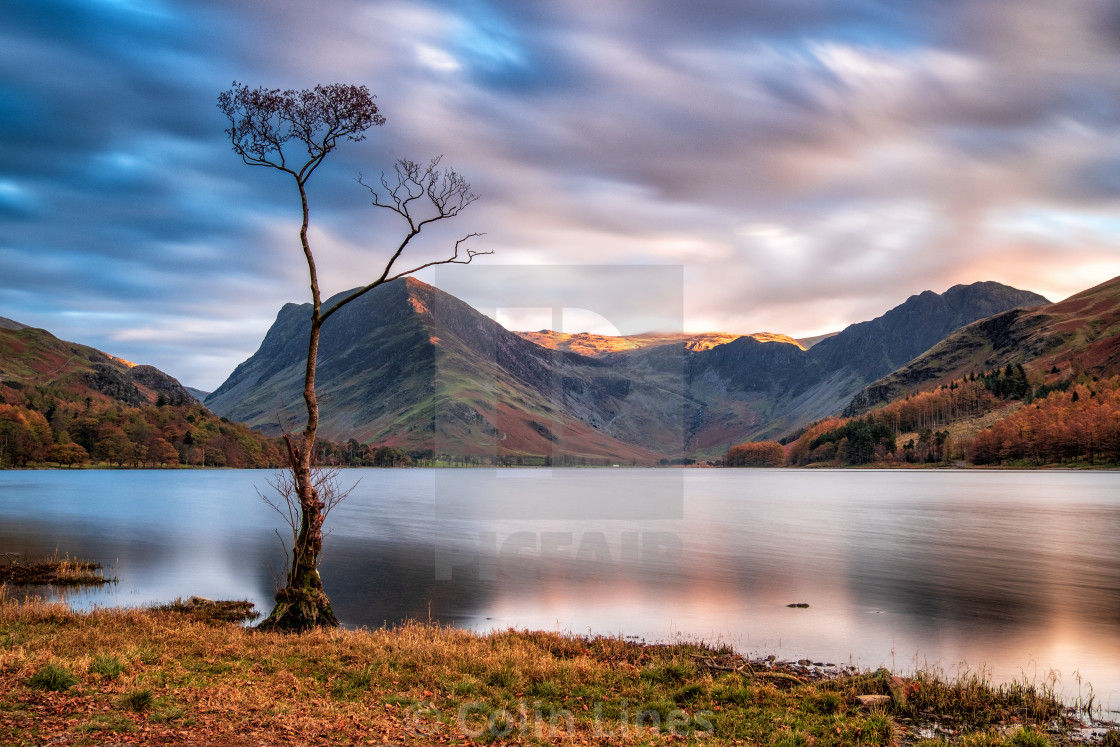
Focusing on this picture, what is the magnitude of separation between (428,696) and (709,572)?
35432 millimetres

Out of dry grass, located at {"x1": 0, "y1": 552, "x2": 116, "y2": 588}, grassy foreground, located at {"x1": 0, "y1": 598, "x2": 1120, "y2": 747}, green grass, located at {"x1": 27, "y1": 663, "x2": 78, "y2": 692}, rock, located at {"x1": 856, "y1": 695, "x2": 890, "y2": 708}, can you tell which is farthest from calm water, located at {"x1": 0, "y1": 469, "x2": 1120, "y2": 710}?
green grass, located at {"x1": 27, "y1": 663, "x2": 78, "y2": 692}

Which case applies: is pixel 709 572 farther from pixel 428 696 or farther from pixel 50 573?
pixel 50 573

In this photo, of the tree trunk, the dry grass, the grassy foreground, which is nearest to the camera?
the grassy foreground

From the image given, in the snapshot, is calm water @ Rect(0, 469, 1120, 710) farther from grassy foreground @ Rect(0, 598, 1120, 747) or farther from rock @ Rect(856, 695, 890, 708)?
rock @ Rect(856, 695, 890, 708)

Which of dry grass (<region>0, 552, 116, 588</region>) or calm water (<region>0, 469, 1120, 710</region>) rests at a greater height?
dry grass (<region>0, 552, 116, 588</region>)

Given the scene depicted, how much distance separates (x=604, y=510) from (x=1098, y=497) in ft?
268

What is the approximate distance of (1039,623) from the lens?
32469mm

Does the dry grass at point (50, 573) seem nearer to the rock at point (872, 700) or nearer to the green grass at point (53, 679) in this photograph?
the green grass at point (53, 679)

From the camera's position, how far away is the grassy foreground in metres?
12.9

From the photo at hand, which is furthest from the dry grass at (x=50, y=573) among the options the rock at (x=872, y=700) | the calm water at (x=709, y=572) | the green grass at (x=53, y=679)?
the rock at (x=872, y=700)

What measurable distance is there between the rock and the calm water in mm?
8017

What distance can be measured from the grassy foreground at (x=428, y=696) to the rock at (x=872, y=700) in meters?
0.11

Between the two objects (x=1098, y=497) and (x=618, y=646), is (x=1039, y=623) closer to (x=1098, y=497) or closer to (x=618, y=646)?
(x=618, y=646)

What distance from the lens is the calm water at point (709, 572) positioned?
2972 centimetres
